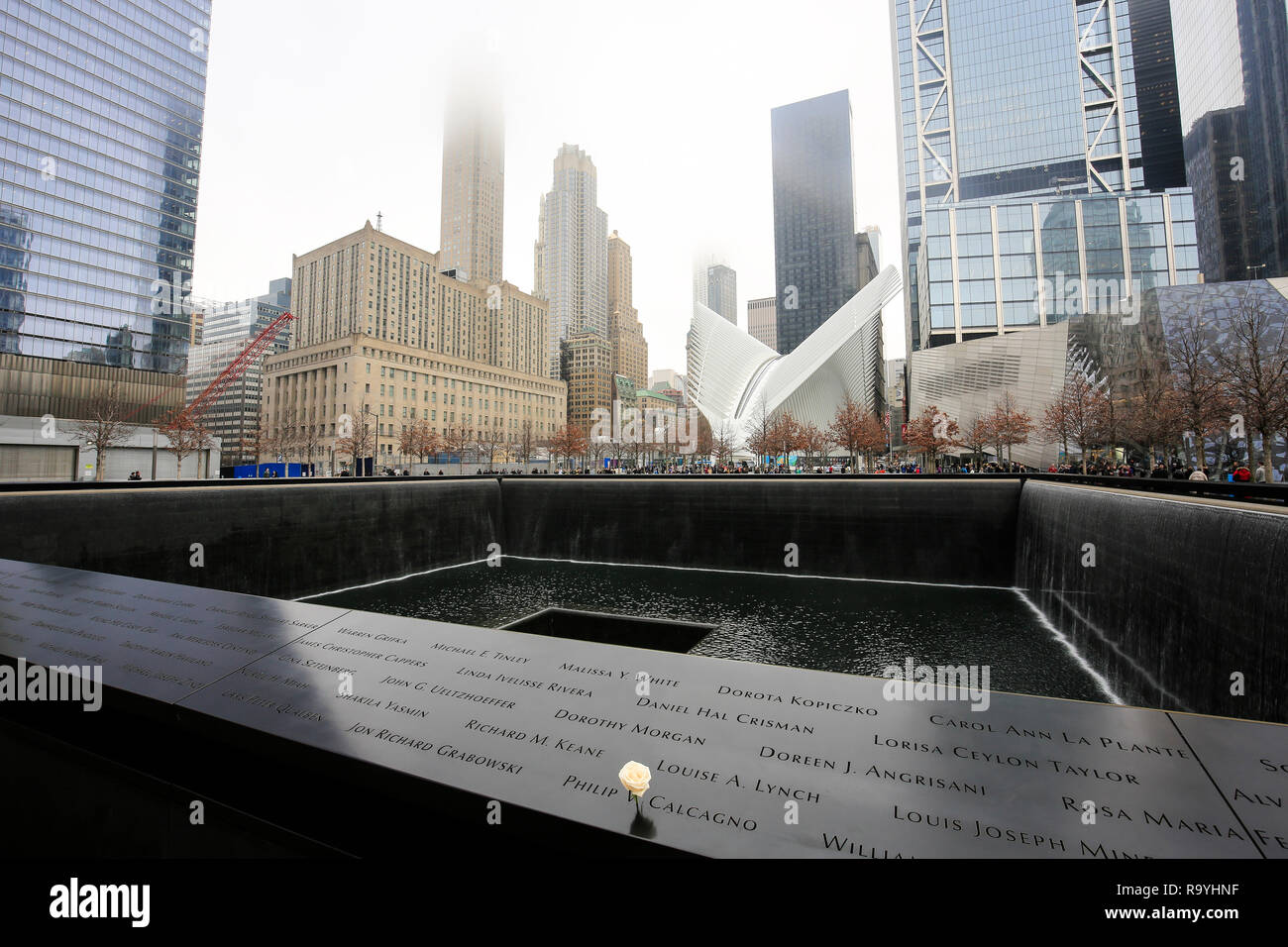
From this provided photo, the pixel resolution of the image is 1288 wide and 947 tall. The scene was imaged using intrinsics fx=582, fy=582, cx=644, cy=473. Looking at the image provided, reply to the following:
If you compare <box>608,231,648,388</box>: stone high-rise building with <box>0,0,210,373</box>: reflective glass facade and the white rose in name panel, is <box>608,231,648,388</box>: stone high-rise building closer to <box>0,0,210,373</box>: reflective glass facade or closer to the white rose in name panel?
<box>0,0,210,373</box>: reflective glass facade

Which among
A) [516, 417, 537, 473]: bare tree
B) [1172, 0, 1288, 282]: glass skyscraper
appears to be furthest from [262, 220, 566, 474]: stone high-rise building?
[1172, 0, 1288, 282]: glass skyscraper

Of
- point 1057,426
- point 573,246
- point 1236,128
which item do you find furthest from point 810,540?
point 573,246

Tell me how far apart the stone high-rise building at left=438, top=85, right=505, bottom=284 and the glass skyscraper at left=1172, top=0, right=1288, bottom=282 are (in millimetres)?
131621

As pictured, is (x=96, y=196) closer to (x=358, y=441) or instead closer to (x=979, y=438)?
(x=358, y=441)

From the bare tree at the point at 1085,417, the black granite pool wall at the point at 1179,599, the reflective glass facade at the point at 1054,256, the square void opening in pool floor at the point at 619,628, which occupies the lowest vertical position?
the square void opening in pool floor at the point at 619,628

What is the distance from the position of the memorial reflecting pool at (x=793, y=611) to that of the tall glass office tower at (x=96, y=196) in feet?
173

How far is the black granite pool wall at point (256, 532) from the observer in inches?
438

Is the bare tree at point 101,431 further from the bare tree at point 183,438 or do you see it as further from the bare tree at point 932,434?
the bare tree at point 932,434

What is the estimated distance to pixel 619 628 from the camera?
12.5 meters

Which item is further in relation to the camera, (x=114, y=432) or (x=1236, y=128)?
(x=1236, y=128)

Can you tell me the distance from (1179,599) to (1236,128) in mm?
95507

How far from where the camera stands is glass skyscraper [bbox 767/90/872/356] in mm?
175375

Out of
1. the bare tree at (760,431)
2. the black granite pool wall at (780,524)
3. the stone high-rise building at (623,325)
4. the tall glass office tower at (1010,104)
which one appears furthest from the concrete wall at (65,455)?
the stone high-rise building at (623,325)
